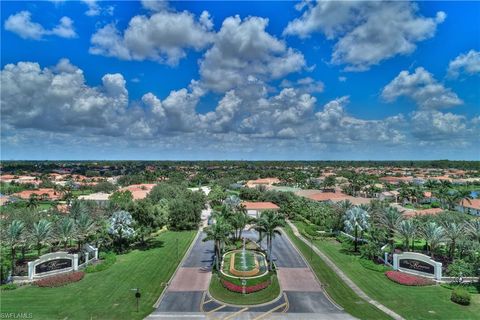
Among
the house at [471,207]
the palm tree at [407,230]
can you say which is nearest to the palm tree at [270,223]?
the palm tree at [407,230]

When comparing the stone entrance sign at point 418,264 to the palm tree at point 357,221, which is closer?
the stone entrance sign at point 418,264

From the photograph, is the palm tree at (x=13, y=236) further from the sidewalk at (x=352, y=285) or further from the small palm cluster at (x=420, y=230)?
the small palm cluster at (x=420, y=230)

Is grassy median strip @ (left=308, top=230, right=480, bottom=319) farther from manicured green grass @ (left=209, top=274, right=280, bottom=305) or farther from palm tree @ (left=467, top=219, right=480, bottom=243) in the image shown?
palm tree @ (left=467, top=219, right=480, bottom=243)

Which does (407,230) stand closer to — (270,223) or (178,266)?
(270,223)

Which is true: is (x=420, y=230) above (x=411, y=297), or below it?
above

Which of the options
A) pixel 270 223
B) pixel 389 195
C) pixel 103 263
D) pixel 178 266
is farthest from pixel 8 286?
pixel 389 195

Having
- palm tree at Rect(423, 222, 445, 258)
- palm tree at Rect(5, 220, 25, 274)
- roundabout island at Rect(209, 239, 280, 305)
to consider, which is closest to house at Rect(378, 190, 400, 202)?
palm tree at Rect(423, 222, 445, 258)
